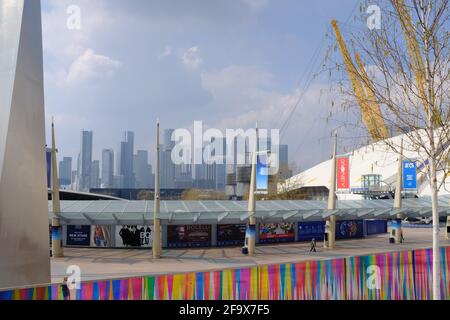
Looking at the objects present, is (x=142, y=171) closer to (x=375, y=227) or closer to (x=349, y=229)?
(x=375, y=227)

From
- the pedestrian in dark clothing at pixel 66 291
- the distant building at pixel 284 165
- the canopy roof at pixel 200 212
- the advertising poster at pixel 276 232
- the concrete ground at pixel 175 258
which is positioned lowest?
the concrete ground at pixel 175 258

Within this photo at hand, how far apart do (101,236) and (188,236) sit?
21.9 ft

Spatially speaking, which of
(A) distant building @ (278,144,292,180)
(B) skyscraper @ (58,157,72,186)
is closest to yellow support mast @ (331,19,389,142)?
(A) distant building @ (278,144,292,180)

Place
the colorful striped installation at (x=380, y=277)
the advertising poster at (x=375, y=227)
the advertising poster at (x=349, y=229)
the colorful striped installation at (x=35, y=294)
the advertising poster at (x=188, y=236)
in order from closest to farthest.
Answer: the colorful striped installation at (x=35, y=294) < the colorful striped installation at (x=380, y=277) < the advertising poster at (x=188, y=236) < the advertising poster at (x=349, y=229) < the advertising poster at (x=375, y=227)

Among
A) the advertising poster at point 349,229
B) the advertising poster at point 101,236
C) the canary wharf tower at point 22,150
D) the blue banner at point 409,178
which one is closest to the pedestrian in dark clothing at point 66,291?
the canary wharf tower at point 22,150

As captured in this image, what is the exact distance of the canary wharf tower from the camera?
7527 mm

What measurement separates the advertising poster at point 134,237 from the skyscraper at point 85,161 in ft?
439

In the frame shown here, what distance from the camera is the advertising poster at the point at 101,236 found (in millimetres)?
30891

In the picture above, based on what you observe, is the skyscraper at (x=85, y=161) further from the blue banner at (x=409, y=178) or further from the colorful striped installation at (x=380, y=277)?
the colorful striped installation at (x=380, y=277)

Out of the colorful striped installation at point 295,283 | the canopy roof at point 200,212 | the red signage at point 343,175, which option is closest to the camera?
the colorful striped installation at point 295,283

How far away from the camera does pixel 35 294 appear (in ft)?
20.2

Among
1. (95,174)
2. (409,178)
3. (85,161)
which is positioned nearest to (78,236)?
(409,178)
